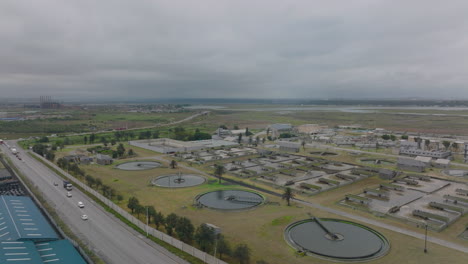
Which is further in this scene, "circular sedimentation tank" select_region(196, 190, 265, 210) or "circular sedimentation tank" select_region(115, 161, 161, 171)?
"circular sedimentation tank" select_region(115, 161, 161, 171)

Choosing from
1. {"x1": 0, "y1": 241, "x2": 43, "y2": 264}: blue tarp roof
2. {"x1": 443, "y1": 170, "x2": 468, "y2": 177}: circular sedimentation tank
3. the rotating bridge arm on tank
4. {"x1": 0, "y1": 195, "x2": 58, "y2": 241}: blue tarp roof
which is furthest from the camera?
{"x1": 443, "y1": 170, "x2": 468, "y2": 177}: circular sedimentation tank

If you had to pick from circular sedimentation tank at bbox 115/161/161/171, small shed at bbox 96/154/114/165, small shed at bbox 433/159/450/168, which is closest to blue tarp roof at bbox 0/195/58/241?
circular sedimentation tank at bbox 115/161/161/171

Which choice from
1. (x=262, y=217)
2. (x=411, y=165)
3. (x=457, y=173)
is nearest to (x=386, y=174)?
(x=411, y=165)

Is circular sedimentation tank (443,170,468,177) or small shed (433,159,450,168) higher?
small shed (433,159,450,168)

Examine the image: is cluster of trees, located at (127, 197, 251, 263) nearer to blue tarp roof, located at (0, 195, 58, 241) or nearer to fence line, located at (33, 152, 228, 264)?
fence line, located at (33, 152, 228, 264)

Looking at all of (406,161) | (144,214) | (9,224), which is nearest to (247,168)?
(144,214)

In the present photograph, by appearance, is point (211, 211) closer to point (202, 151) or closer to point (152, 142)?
point (202, 151)
